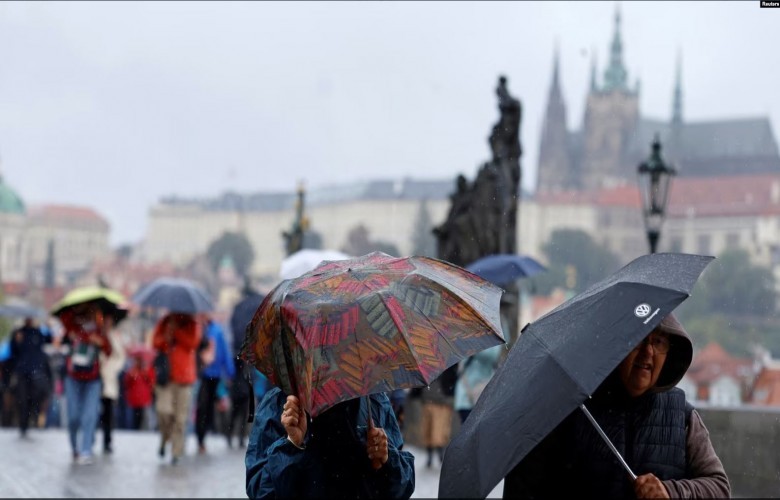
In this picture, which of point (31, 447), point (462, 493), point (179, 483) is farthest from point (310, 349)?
point (31, 447)

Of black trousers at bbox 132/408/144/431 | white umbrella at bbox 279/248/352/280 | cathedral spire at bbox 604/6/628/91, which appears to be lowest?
black trousers at bbox 132/408/144/431

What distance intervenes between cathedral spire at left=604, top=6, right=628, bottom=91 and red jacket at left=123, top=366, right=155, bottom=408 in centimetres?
14363

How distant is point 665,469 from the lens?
3.46 m

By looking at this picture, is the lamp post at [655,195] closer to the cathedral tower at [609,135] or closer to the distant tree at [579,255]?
the distant tree at [579,255]

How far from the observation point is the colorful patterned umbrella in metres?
3.75

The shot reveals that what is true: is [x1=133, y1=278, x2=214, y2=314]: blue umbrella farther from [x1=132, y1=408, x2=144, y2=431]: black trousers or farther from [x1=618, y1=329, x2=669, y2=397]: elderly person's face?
[x1=618, y1=329, x2=669, y2=397]: elderly person's face

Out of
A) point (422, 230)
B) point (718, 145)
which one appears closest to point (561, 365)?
point (422, 230)

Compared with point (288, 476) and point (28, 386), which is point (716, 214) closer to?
point (28, 386)

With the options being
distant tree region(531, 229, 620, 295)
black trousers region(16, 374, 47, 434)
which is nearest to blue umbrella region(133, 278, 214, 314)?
black trousers region(16, 374, 47, 434)

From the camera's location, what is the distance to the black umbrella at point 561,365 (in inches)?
128

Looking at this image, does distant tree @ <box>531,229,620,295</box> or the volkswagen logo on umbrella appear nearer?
the volkswagen logo on umbrella

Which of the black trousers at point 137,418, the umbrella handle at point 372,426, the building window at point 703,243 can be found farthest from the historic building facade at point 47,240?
the umbrella handle at point 372,426

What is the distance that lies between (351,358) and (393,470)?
41 cm

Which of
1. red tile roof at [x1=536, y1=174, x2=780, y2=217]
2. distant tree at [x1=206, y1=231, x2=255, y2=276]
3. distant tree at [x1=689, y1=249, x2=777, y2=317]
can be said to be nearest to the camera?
distant tree at [x1=689, y1=249, x2=777, y2=317]
